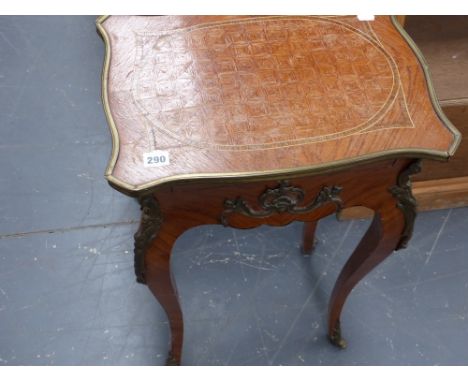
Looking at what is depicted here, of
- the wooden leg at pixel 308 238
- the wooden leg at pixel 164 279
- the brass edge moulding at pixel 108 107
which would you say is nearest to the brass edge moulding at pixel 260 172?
the brass edge moulding at pixel 108 107

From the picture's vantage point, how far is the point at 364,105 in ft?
2.58

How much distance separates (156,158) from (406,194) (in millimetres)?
385

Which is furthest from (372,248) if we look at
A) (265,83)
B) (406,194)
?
(265,83)

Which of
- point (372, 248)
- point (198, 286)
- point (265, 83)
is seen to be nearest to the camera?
point (265, 83)

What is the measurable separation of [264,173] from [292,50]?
26 centimetres

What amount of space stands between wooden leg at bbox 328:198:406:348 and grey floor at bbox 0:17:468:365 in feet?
0.43

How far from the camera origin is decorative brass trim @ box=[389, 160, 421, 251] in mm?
776

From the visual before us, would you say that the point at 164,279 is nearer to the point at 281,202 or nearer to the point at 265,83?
the point at 281,202

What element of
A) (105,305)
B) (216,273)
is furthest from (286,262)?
(105,305)

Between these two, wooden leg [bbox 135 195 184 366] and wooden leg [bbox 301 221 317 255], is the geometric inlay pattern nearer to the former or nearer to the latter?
wooden leg [bbox 135 195 184 366]

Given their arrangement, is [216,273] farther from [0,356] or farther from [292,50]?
[292,50]

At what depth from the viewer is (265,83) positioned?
0.81m

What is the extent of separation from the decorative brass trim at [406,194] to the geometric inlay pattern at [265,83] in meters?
0.07

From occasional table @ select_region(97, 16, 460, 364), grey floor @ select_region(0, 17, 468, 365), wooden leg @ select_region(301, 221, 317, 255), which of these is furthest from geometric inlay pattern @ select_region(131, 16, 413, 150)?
grey floor @ select_region(0, 17, 468, 365)
